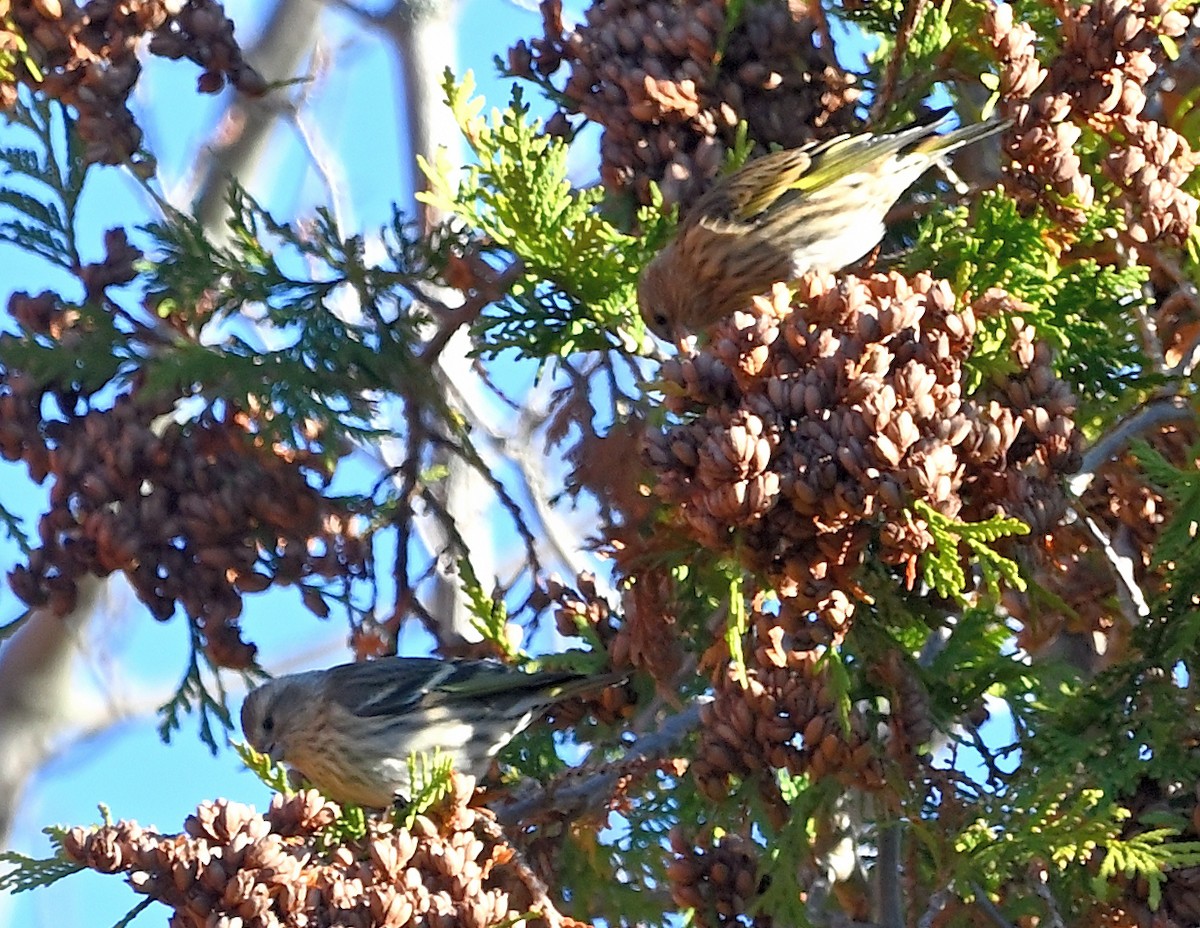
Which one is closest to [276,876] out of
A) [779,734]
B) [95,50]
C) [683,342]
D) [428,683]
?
[779,734]

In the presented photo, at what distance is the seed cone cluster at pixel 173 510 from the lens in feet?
11.3

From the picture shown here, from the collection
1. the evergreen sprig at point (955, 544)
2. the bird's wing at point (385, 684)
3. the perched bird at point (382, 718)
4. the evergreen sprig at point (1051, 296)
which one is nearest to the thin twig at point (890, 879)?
the evergreen sprig at point (955, 544)

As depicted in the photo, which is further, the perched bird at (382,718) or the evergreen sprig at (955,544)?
the perched bird at (382,718)

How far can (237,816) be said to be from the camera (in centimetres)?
232

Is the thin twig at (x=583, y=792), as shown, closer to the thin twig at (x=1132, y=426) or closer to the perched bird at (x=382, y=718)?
the perched bird at (x=382, y=718)

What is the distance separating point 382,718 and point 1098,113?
7.76 feet

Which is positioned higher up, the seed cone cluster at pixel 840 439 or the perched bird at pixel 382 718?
the perched bird at pixel 382 718

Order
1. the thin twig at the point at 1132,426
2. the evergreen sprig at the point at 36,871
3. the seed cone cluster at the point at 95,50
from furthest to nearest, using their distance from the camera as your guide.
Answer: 1. the seed cone cluster at the point at 95,50
2. the thin twig at the point at 1132,426
3. the evergreen sprig at the point at 36,871

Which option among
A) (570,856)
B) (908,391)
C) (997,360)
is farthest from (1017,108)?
(570,856)

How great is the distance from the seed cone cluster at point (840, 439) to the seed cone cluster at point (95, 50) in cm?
190

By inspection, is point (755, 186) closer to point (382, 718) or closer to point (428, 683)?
point (428, 683)

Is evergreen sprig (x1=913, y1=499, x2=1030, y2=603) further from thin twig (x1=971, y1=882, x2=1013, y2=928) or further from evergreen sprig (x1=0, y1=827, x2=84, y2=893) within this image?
evergreen sprig (x1=0, y1=827, x2=84, y2=893)

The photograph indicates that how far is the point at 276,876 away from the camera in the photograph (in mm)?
2281

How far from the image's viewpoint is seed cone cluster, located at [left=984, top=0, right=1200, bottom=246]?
2.88 metres
